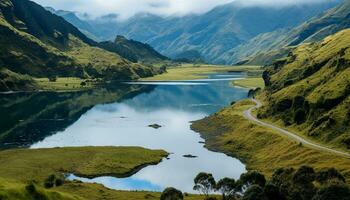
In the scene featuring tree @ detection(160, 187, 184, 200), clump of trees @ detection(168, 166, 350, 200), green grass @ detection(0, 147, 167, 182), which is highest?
green grass @ detection(0, 147, 167, 182)

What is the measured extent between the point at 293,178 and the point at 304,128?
294ft

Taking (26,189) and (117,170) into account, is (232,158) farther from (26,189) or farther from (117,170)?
(26,189)

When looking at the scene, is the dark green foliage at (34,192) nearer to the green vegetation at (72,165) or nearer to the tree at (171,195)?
the tree at (171,195)

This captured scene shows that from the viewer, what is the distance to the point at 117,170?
171375 millimetres

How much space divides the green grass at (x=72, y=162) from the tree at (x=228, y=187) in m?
48.2

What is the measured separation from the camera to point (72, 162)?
584ft

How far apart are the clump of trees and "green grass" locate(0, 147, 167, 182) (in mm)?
51962

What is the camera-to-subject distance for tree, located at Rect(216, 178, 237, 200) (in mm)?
127938

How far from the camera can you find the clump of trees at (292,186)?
98938mm

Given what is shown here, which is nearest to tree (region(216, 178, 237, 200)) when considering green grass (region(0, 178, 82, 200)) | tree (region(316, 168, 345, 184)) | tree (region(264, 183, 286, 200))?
tree (region(264, 183, 286, 200))

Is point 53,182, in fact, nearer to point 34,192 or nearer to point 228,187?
point 228,187

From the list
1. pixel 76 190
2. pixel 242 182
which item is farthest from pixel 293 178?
pixel 76 190

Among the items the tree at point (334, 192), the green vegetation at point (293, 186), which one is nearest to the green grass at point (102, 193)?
the green vegetation at point (293, 186)

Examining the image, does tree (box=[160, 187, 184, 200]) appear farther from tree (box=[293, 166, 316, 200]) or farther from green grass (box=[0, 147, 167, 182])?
green grass (box=[0, 147, 167, 182])
